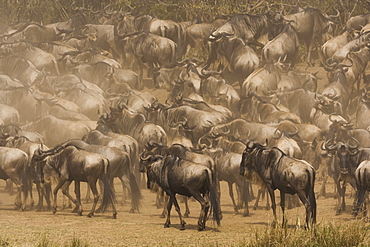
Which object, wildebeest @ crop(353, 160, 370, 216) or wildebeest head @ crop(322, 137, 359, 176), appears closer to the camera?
wildebeest @ crop(353, 160, 370, 216)

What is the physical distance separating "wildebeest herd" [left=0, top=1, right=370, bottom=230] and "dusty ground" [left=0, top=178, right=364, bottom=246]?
1.26ft

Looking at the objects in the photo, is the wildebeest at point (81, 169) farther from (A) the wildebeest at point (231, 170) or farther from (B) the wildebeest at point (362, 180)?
(B) the wildebeest at point (362, 180)

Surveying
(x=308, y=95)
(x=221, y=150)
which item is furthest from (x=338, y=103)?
(x=221, y=150)

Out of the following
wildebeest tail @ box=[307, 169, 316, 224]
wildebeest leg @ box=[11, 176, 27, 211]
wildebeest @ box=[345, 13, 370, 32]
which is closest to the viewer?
wildebeest tail @ box=[307, 169, 316, 224]

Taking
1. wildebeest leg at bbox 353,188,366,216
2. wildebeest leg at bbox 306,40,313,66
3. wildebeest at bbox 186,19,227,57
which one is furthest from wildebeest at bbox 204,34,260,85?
wildebeest leg at bbox 353,188,366,216

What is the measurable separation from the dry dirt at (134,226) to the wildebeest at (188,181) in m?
0.43

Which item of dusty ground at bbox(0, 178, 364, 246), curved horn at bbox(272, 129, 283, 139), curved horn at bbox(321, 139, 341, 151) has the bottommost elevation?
dusty ground at bbox(0, 178, 364, 246)

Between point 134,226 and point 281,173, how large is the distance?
304 centimetres

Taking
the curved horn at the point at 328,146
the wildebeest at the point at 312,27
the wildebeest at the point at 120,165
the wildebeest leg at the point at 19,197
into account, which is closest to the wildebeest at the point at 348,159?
the curved horn at the point at 328,146

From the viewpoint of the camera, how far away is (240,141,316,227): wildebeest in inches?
581

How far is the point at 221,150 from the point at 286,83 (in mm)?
9559

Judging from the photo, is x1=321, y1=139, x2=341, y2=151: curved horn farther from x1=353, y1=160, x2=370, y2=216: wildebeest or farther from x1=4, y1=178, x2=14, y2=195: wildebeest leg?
x1=4, y1=178, x2=14, y2=195: wildebeest leg

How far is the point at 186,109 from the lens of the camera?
23578 mm

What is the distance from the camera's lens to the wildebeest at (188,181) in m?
14.8
